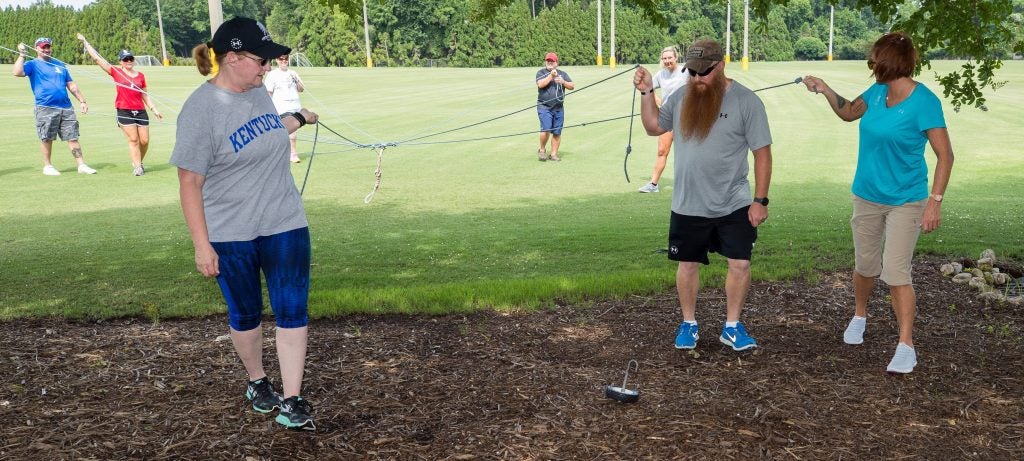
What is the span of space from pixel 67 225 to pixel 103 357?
19.9 feet

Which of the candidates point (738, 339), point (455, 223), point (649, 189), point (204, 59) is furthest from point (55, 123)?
point (738, 339)

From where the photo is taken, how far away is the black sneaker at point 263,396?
4.68 meters

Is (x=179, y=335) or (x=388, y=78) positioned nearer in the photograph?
(x=179, y=335)

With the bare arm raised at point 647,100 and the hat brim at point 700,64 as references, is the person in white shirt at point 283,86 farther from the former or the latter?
the hat brim at point 700,64

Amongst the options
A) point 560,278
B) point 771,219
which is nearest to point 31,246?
point 560,278

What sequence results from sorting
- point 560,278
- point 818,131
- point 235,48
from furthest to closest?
point 818,131 < point 560,278 < point 235,48

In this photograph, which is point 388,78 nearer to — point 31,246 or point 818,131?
point 818,131

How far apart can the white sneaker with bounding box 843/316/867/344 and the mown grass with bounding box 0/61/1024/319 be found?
1.86m

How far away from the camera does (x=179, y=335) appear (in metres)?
6.22

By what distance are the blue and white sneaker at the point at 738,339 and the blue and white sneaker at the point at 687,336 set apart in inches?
7.2

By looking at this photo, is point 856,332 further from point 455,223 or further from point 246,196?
point 455,223

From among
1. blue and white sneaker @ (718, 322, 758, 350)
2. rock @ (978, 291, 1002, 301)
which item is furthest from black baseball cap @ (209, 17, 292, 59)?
rock @ (978, 291, 1002, 301)

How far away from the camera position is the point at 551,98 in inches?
667

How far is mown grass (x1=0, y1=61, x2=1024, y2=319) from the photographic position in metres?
7.41
